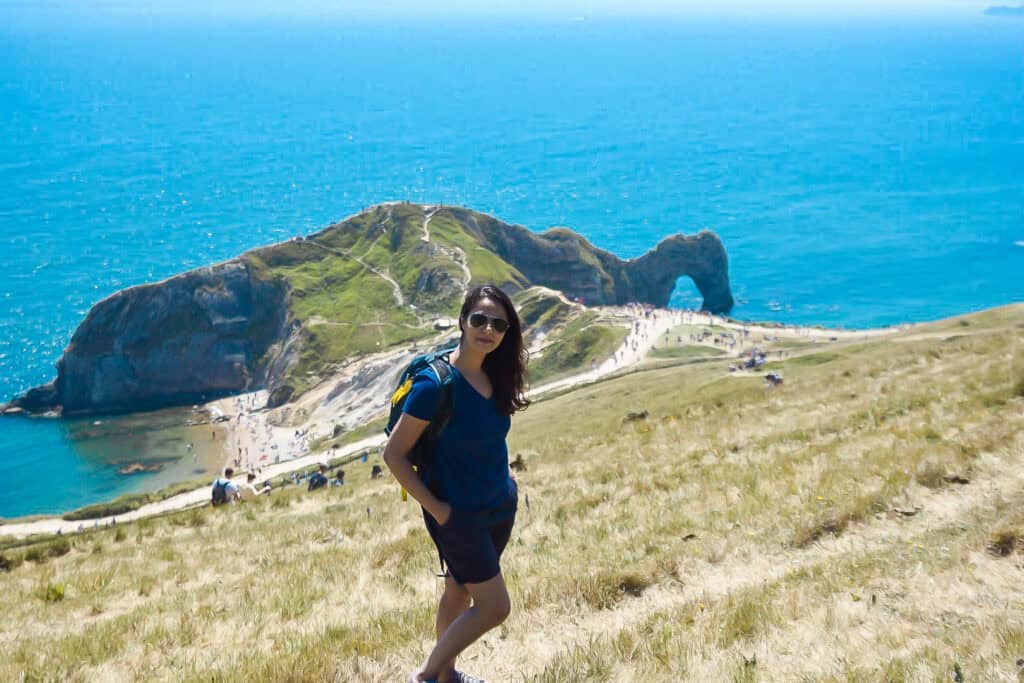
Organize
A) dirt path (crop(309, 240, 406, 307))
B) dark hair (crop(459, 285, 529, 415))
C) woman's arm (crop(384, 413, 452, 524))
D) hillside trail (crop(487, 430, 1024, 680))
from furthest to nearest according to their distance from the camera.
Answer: dirt path (crop(309, 240, 406, 307)), hillside trail (crop(487, 430, 1024, 680)), dark hair (crop(459, 285, 529, 415)), woman's arm (crop(384, 413, 452, 524))

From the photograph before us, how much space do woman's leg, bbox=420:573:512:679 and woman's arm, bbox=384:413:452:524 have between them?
0.69 meters

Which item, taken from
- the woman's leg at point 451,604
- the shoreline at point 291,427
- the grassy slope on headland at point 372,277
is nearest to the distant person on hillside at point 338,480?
the shoreline at point 291,427

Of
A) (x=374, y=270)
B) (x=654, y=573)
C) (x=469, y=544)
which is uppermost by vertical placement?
(x=469, y=544)

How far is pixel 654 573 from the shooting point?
9812 mm

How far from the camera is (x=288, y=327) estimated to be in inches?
4692

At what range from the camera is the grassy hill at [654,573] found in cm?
729

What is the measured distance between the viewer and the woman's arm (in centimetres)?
594

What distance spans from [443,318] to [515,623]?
106m

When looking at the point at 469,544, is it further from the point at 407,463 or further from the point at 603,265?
the point at 603,265

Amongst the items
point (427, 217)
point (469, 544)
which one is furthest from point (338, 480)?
point (427, 217)

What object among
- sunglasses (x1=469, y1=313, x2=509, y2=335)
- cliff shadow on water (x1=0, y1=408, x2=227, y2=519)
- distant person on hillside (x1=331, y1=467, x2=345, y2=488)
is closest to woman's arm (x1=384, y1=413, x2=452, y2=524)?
sunglasses (x1=469, y1=313, x2=509, y2=335)

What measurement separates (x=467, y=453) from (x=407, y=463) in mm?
463

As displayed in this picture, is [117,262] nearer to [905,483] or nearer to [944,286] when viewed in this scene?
[944,286]

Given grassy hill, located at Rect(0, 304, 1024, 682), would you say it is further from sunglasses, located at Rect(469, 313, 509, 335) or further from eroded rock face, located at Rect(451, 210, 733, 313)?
eroded rock face, located at Rect(451, 210, 733, 313)
